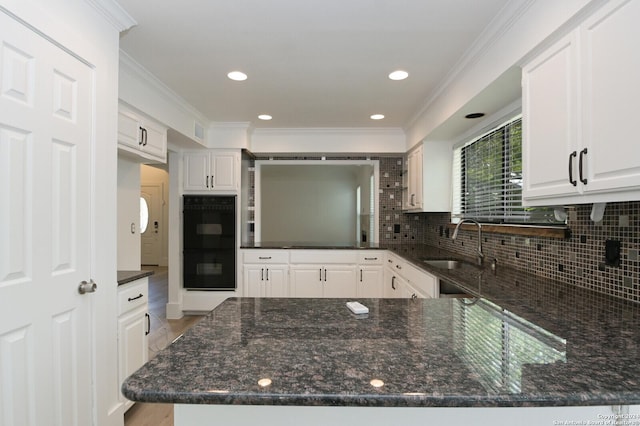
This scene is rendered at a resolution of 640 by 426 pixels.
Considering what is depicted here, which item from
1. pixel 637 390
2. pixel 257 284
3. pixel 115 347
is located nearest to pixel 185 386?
pixel 637 390

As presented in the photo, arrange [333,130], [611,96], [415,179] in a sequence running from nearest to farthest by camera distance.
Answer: [611,96] → [415,179] → [333,130]

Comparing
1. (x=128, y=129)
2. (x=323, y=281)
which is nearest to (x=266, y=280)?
(x=323, y=281)

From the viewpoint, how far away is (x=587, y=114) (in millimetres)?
1253

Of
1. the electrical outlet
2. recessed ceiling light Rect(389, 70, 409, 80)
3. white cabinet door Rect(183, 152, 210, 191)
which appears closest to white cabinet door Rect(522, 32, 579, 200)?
the electrical outlet

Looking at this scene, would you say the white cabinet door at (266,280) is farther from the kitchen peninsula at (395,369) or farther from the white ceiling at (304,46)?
the kitchen peninsula at (395,369)

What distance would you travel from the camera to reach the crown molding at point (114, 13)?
165 cm

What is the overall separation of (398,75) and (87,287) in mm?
2481

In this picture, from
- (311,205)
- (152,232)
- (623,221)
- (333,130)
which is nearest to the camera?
(623,221)

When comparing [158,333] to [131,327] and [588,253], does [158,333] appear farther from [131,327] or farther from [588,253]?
[588,253]

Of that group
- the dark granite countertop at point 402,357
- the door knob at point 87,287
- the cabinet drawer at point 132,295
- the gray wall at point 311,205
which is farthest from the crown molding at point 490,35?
the gray wall at point 311,205

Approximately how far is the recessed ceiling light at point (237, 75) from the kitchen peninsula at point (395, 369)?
199 cm

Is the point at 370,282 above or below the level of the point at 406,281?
below

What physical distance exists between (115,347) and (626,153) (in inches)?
98.2

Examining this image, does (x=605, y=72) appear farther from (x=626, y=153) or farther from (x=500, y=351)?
(x=500, y=351)
